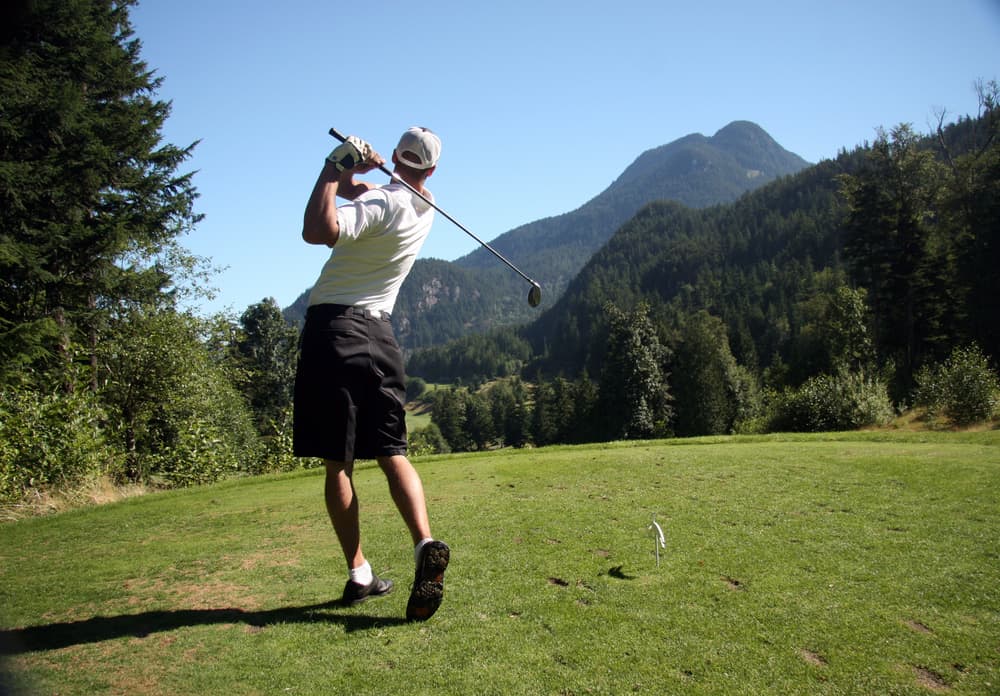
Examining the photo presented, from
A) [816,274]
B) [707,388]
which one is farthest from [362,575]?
[816,274]

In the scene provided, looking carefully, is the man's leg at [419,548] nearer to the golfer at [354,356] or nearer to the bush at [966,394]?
the golfer at [354,356]

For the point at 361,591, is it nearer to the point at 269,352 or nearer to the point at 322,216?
the point at 322,216

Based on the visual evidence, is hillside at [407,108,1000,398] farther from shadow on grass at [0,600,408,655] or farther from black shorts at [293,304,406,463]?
shadow on grass at [0,600,408,655]

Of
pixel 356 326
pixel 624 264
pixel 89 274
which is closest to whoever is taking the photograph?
pixel 356 326

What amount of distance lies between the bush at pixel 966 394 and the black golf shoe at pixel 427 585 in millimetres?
15400

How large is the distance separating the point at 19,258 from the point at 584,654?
13.7m

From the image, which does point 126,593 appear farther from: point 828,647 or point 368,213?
point 828,647

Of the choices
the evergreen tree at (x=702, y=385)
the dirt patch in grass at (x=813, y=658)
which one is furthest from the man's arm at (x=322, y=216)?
the evergreen tree at (x=702, y=385)

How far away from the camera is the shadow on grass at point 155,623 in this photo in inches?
96.8

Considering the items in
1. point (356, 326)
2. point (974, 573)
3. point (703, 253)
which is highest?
point (703, 253)

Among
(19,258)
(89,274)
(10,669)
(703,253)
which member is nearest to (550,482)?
(10,669)

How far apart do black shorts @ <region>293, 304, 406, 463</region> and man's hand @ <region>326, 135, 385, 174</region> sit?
0.68m

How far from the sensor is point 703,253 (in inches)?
6171

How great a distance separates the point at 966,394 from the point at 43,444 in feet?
60.0
